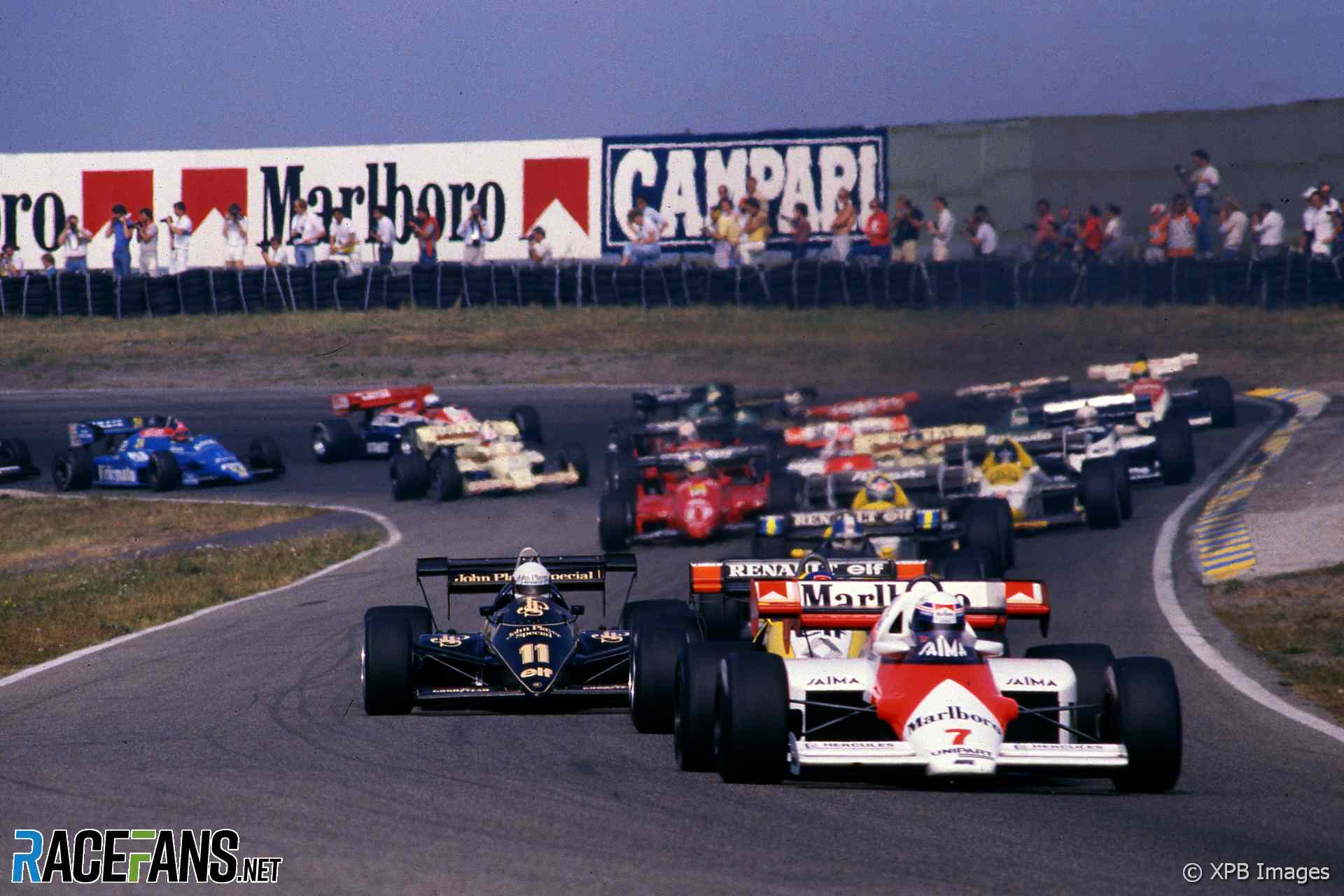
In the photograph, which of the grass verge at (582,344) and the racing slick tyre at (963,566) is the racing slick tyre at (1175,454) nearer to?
the grass verge at (582,344)

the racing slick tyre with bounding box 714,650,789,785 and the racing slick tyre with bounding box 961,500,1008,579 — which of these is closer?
the racing slick tyre with bounding box 714,650,789,785

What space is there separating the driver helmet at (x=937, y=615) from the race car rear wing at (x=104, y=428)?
19.6 meters

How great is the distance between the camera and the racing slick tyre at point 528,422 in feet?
88.5

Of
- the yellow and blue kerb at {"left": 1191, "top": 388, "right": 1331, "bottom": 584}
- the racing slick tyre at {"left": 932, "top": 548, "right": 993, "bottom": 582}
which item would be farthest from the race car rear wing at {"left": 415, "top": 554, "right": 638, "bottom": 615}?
the yellow and blue kerb at {"left": 1191, "top": 388, "right": 1331, "bottom": 584}

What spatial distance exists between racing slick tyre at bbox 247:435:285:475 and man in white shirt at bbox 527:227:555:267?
35.6ft

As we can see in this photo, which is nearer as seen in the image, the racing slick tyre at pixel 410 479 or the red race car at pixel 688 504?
the red race car at pixel 688 504

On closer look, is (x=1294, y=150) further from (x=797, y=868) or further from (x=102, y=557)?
(x=797, y=868)

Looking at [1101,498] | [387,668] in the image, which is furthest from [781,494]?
[387,668]

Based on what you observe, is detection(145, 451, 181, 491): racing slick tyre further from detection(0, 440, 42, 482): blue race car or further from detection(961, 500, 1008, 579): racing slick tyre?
detection(961, 500, 1008, 579): racing slick tyre


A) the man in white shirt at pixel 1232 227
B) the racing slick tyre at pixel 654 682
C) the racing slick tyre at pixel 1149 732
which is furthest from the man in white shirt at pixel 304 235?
the racing slick tyre at pixel 1149 732

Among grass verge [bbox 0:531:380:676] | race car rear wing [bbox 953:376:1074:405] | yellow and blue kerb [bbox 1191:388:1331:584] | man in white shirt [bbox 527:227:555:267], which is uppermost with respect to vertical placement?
man in white shirt [bbox 527:227:555:267]

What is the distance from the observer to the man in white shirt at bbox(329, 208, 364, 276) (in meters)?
36.3

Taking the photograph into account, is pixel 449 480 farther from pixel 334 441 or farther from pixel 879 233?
pixel 879 233

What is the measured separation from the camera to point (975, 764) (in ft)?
27.0
